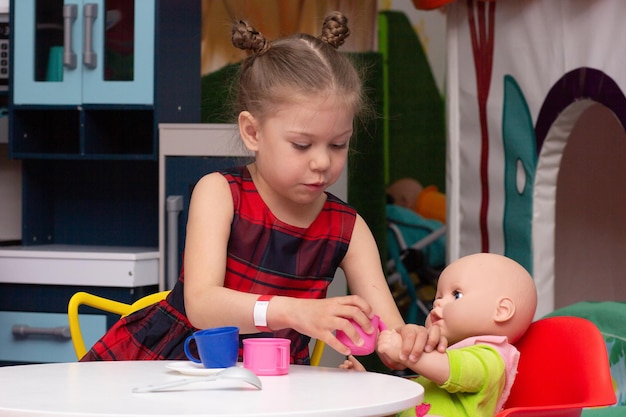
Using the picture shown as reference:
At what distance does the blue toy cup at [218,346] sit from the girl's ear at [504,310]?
19.2 inches

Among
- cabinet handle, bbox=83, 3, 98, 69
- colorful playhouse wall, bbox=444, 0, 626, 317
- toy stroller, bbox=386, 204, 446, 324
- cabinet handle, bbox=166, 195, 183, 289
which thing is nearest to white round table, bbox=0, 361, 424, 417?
colorful playhouse wall, bbox=444, 0, 626, 317

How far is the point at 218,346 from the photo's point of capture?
1.41 meters

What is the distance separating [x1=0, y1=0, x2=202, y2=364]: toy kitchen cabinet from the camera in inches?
130

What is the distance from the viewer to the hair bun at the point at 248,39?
5.84ft

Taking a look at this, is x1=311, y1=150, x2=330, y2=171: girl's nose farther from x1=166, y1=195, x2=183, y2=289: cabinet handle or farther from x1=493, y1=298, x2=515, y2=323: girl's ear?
x1=166, y1=195, x2=183, y2=289: cabinet handle

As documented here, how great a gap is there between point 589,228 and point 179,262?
149cm

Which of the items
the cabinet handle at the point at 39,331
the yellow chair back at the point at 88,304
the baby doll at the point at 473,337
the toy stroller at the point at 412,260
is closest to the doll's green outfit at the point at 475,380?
the baby doll at the point at 473,337

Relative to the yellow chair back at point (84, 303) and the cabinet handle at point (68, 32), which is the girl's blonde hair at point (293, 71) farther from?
the cabinet handle at point (68, 32)

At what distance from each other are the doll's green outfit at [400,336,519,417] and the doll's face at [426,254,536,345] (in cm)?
4

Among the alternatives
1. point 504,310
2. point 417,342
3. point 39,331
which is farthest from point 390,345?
point 39,331

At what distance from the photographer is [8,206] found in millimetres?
3963

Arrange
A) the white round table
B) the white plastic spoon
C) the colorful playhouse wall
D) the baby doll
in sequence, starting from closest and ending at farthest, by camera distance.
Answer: the white round table, the white plastic spoon, the baby doll, the colorful playhouse wall

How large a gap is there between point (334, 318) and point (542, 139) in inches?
60.0

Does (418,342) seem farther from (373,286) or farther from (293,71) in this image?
(293,71)
